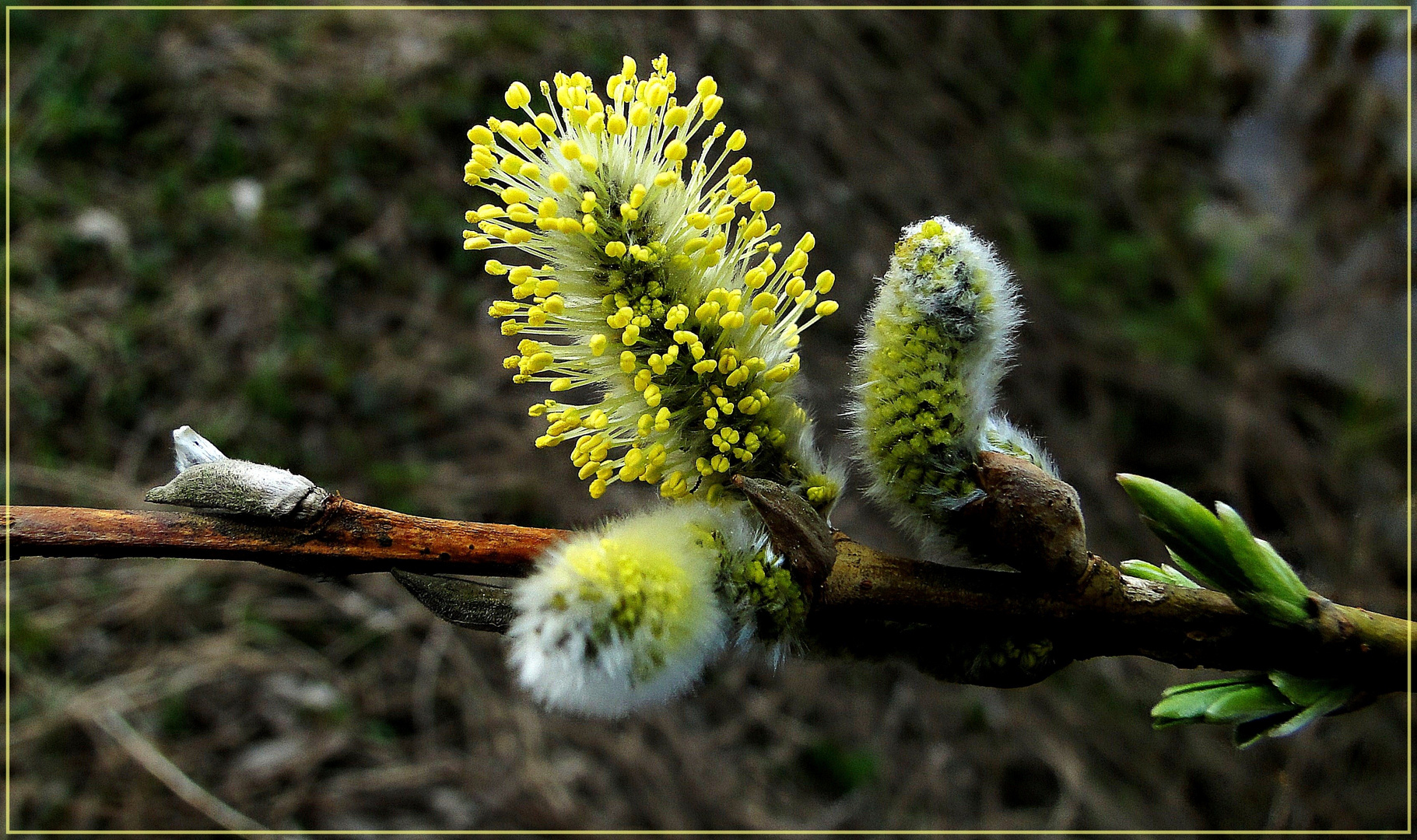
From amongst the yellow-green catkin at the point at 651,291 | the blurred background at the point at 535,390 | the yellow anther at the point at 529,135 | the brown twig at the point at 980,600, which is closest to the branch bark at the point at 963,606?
the brown twig at the point at 980,600

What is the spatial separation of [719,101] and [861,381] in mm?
257

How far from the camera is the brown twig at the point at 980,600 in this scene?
24.1 inches

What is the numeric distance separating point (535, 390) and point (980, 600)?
1209mm

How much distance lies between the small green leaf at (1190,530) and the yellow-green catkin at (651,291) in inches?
9.4

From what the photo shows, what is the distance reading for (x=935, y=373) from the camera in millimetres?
647

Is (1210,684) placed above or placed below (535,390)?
below

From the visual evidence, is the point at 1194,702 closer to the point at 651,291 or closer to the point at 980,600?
the point at 980,600

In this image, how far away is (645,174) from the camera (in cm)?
70

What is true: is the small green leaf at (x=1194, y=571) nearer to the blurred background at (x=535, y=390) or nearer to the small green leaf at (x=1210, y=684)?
the small green leaf at (x=1210, y=684)

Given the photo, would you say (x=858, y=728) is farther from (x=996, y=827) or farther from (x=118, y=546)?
(x=118, y=546)

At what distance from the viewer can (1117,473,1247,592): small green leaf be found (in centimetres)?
63

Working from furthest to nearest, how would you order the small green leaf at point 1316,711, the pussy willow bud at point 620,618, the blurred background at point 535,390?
the blurred background at point 535,390 → the small green leaf at point 1316,711 → the pussy willow bud at point 620,618

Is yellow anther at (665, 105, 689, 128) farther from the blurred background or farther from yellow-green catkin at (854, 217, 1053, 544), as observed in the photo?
the blurred background

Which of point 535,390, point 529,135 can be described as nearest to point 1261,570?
point 529,135
